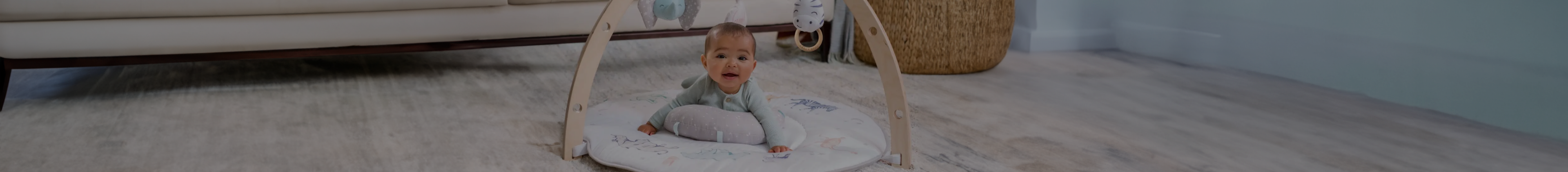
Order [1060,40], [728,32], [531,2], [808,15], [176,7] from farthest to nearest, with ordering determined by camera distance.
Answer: [1060,40] < [531,2] < [176,7] < [728,32] < [808,15]

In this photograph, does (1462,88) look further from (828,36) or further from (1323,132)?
(828,36)

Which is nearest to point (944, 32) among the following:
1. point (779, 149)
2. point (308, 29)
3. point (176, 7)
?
point (779, 149)

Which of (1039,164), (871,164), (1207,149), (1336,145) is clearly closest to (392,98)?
(871,164)

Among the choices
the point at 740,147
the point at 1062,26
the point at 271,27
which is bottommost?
the point at 740,147

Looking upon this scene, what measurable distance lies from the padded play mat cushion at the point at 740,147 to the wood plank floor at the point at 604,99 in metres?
0.03

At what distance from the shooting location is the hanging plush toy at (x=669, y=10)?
1.13m

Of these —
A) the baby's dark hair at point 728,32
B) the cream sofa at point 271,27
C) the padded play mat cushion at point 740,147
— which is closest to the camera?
the padded play mat cushion at point 740,147

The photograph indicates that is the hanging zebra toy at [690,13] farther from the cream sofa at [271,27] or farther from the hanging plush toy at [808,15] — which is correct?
the cream sofa at [271,27]

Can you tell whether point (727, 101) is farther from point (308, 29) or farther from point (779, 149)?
point (308, 29)

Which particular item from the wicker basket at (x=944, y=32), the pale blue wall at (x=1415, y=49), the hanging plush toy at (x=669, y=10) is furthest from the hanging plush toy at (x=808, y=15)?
the pale blue wall at (x=1415, y=49)

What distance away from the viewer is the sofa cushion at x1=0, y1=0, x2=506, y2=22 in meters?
1.58

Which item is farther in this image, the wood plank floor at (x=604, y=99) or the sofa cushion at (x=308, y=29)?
the sofa cushion at (x=308, y=29)

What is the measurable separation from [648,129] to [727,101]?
10cm

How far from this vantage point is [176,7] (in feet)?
5.44
